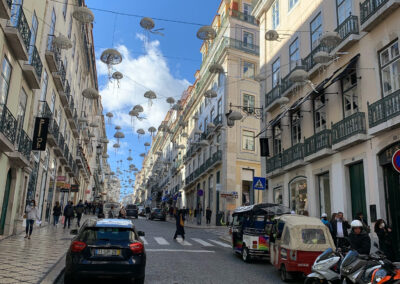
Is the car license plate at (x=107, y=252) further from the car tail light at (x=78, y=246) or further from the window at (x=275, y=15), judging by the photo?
the window at (x=275, y=15)

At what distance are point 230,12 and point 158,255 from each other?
2911 centimetres

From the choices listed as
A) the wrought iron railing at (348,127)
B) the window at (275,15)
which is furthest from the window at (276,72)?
the wrought iron railing at (348,127)

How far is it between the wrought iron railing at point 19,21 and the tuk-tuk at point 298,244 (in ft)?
40.3

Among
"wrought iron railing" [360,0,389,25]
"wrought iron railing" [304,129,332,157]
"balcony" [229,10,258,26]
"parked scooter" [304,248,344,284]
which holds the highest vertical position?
"balcony" [229,10,258,26]

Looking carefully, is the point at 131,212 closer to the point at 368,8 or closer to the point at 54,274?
the point at 368,8

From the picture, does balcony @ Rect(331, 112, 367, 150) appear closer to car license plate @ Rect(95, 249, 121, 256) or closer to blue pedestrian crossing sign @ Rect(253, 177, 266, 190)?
blue pedestrian crossing sign @ Rect(253, 177, 266, 190)

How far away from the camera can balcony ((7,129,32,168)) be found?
15.5 m

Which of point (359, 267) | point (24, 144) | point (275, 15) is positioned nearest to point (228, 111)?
point (275, 15)

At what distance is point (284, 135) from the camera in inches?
837

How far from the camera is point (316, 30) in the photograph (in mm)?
18453

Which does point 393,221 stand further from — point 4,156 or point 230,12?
point 230,12

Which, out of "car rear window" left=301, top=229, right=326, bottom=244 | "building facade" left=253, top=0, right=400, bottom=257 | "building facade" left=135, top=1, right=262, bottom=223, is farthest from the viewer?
"building facade" left=135, top=1, right=262, bottom=223

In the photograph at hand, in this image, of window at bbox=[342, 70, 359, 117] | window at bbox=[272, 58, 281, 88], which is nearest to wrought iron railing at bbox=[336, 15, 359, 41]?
window at bbox=[342, 70, 359, 117]

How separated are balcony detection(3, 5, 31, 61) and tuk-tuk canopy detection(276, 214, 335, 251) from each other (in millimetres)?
11875
